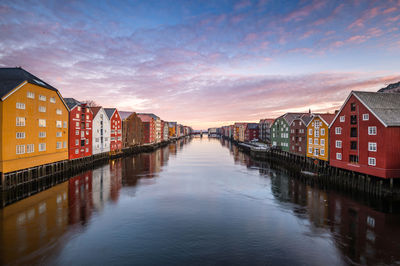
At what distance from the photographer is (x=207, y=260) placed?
Answer: 13242mm

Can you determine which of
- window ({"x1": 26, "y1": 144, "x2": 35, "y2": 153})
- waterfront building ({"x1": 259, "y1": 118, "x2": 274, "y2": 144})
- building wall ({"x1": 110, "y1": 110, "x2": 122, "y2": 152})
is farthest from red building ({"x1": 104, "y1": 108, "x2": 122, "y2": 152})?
waterfront building ({"x1": 259, "y1": 118, "x2": 274, "y2": 144})

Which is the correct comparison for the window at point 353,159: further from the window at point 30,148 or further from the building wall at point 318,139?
the window at point 30,148

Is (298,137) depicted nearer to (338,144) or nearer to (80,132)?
(338,144)

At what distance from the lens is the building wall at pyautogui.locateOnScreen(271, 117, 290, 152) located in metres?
64.1

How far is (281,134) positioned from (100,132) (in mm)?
55280

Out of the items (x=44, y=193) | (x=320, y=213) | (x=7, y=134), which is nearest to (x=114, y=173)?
(x=44, y=193)

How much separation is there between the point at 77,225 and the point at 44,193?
44.4 ft

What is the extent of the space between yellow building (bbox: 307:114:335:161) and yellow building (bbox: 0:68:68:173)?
2032 inches

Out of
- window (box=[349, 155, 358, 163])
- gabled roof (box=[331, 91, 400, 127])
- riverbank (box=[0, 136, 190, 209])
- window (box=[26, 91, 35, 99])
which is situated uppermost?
window (box=[26, 91, 35, 99])

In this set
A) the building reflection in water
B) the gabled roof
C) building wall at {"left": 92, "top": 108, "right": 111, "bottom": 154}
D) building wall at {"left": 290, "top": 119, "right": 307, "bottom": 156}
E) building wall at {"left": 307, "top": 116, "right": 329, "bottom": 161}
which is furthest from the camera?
building wall at {"left": 92, "top": 108, "right": 111, "bottom": 154}

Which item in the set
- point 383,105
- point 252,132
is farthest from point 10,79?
point 252,132

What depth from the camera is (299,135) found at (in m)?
55.6

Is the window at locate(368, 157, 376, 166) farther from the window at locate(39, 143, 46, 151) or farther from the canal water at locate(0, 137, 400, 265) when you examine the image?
the window at locate(39, 143, 46, 151)

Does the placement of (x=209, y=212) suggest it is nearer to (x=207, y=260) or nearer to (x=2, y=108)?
(x=207, y=260)
